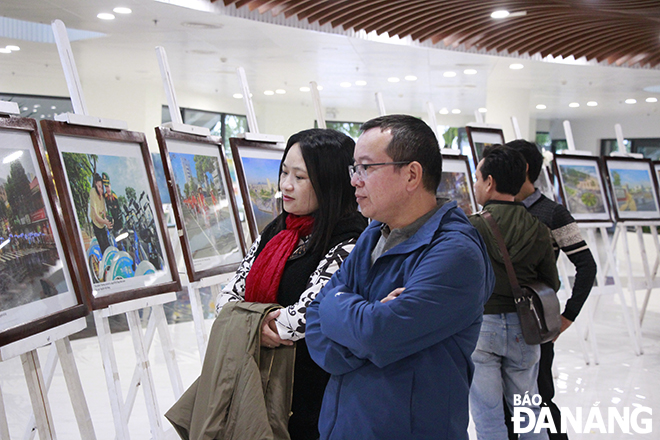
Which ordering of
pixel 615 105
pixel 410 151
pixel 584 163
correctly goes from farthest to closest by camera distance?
pixel 615 105
pixel 584 163
pixel 410 151

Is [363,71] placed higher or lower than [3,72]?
lower

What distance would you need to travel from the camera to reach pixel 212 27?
22.8 feet

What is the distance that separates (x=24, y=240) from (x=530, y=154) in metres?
2.20

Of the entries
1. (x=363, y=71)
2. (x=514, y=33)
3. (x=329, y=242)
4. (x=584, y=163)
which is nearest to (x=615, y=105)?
(x=363, y=71)

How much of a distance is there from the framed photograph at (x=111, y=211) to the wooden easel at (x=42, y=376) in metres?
0.21

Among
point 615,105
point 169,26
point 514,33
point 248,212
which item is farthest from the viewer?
point 615,105

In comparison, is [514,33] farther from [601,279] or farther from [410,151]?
[410,151]

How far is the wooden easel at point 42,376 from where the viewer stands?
1956 mm

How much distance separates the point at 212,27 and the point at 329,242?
5.76 meters

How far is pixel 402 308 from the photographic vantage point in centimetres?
128

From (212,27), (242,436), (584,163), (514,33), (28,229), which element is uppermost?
(212,27)

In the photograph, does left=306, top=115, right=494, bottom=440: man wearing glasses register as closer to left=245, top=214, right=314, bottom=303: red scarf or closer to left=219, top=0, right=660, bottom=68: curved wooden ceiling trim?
left=245, top=214, right=314, bottom=303: red scarf

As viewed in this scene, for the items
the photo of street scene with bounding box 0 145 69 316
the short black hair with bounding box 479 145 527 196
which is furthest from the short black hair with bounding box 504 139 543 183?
the photo of street scene with bounding box 0 145 69 316

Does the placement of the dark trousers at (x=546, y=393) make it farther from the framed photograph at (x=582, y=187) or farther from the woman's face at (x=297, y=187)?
the framed photograph at (x=582, y=187)
